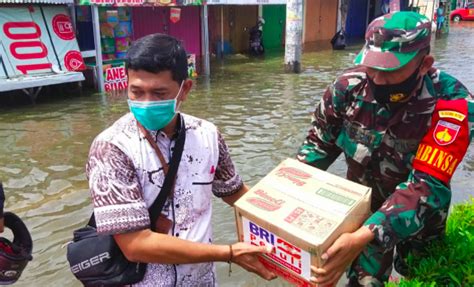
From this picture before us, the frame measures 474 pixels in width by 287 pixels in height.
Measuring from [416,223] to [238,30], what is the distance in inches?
603

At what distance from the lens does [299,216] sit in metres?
1.67

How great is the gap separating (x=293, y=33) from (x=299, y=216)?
11077mm

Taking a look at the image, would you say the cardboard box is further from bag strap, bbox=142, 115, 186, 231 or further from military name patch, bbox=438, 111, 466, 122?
military name patch, bbox=438, 111, 466, 122

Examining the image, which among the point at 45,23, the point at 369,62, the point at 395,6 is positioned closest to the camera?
the point at 369,62

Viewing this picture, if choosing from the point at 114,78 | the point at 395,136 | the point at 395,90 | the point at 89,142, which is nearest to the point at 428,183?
the point at 395,136

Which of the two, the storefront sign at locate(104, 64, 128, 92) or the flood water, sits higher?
the storefront sign at locate(104, 64, 128, 92)

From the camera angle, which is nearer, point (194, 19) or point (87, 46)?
point (87, 46)

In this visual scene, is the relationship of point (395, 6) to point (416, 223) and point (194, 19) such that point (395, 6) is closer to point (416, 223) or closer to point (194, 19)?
point (194, 19)

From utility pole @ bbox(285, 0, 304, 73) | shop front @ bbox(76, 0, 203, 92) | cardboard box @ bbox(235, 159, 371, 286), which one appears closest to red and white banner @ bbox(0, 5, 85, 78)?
shop front @ bbox(76, 0, 203, 92)

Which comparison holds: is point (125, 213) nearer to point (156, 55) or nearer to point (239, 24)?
point (156, 55)

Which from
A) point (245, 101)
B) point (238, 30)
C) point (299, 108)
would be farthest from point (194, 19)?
point (299, 108)

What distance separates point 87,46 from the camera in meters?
9.92

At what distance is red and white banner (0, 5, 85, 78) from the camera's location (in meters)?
7.90

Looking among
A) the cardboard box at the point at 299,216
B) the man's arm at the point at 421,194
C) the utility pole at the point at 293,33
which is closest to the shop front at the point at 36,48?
the utility pole at the point at 293,33
